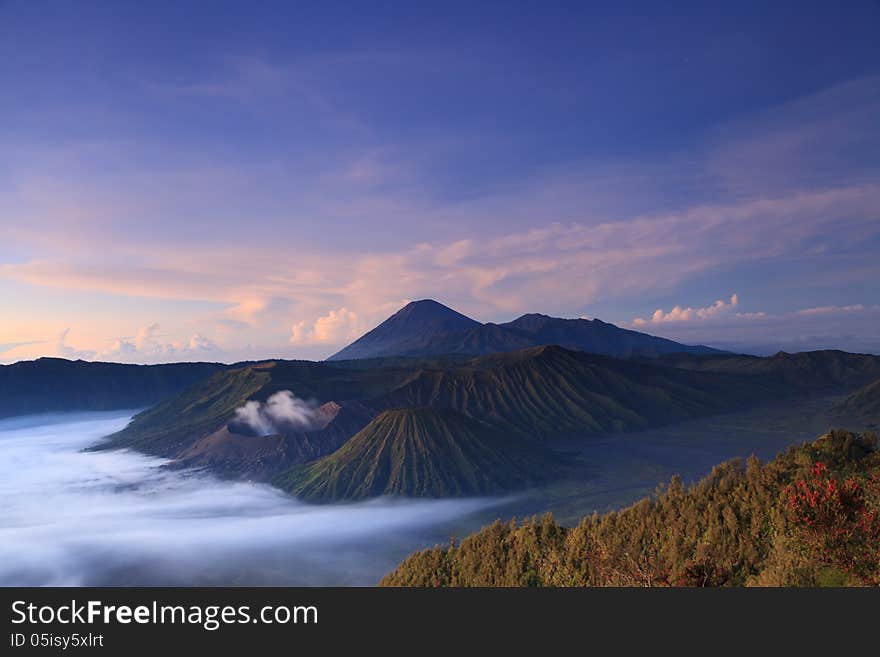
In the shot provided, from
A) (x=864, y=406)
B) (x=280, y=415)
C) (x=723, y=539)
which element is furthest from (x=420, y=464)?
(x=864, y=406)

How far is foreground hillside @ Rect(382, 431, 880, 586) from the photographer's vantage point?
1557 centimetres

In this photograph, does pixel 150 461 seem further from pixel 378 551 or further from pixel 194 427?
pixel 378 551

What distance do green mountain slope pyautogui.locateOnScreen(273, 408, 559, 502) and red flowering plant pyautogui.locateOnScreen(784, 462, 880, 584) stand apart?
113 meters

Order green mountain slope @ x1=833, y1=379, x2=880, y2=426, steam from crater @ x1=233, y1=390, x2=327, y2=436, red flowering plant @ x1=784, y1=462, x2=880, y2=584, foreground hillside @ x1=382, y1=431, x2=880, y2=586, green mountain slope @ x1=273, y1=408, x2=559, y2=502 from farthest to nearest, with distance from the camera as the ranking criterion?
green mountain slope @ x1=833, y1=379, x2=880, y2=426, steam from crater @ x1=233, y1=390, x2=327, y2=436, green mountain slope @ x1=273, y1=408, x2=559, y2=502, foreground hillside @ x1=382, y1=431, x2=880, y2=586, red flowering plant @ x1=784, y1=462, x2=880, y2=584

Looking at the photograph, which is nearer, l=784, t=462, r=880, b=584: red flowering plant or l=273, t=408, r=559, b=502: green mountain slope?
l=784, t=462, r=880, b=584: red flowering plant

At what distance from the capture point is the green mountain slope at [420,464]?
411 feet

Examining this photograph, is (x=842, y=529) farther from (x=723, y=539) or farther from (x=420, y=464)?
(x=420, y=464)

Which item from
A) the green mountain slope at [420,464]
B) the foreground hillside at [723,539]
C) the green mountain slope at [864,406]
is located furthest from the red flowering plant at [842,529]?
the green mountain slope at [864,406]

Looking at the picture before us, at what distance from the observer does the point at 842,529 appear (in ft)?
51.1

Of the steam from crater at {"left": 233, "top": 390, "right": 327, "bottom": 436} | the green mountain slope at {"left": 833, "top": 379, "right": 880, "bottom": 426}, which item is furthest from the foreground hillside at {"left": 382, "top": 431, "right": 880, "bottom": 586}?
the green mountain slope at {"left": 833, "top": 379, "right": 880, "bottom": 426}

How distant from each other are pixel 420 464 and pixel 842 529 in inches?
4673

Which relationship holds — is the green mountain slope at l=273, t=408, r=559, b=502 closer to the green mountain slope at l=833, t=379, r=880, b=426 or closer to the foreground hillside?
the foreground hillside

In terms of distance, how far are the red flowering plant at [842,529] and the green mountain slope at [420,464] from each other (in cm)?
11260

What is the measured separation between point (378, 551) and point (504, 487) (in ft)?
136
